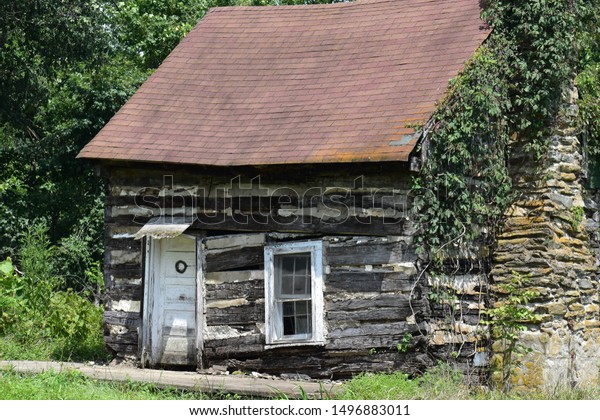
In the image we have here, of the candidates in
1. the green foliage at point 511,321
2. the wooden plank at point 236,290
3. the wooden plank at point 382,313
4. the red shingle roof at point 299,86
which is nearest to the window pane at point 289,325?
the wooden plank at point 236,290

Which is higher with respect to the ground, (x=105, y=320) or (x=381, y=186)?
(x=381, y=186)

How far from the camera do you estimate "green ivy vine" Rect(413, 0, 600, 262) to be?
39.9 feet

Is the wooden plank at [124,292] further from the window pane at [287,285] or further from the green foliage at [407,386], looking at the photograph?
the green foliage at [407,386]

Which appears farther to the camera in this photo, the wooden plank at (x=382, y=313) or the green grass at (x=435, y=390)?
the wooden plank at (x=382, y=313)

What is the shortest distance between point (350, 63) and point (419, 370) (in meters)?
5.22

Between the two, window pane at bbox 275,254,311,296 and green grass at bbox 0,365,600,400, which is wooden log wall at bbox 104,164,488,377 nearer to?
window pane at bbox 275,254,311,296

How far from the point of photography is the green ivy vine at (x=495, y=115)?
12172mm

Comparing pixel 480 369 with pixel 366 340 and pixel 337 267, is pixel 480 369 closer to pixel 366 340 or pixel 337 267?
pixel 366 340

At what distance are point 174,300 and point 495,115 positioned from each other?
17.8ft

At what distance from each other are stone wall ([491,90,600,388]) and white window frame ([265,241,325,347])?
2.50 metres

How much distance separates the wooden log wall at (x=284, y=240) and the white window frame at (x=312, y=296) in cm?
9

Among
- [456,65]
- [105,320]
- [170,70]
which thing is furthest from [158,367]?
[456,65]

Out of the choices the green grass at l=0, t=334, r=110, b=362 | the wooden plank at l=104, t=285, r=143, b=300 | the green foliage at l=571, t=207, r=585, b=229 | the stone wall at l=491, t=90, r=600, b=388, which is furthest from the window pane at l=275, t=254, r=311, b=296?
the green foliage at l=571, t=207, r=585, b=229

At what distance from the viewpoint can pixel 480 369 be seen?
1234 cm
